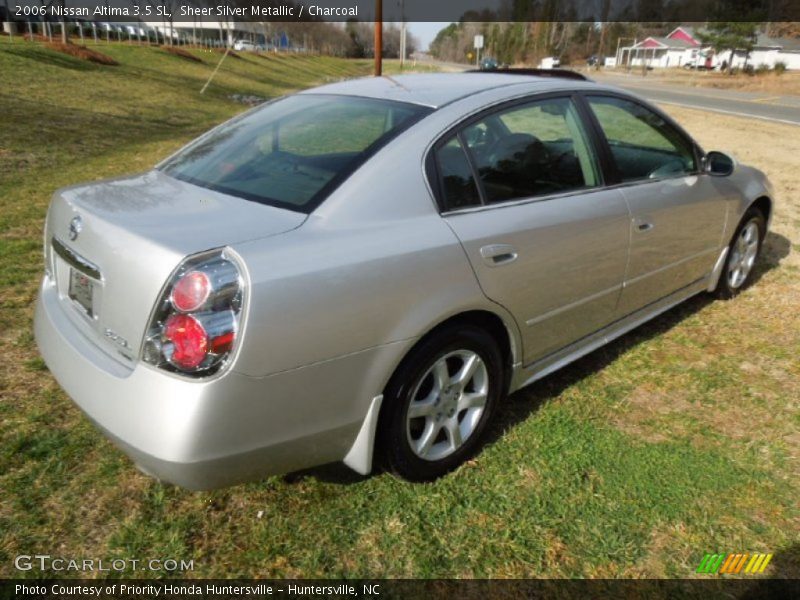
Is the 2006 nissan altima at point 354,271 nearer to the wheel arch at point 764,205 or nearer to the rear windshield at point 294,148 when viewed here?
the rear windshield at point 294,148

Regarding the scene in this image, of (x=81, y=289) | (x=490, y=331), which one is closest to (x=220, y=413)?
(x=81, y=289)

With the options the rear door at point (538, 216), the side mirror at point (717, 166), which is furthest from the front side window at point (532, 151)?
the side mirror at point (717, 166)

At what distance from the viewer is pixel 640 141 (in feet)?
12.3

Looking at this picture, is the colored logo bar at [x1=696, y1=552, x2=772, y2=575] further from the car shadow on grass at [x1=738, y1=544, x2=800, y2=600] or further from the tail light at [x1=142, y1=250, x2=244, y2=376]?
the tail light at [x1=142, y1=250, x2=244, y2=376]

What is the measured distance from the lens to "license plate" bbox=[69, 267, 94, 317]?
83.3 inches

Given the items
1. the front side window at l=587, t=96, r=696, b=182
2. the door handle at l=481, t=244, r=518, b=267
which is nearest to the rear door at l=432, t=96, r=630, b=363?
the door handle at l=481, t=244, r=518, b=267

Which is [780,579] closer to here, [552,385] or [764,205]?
[552,385]

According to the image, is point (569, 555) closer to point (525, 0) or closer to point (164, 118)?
point (164, 118)

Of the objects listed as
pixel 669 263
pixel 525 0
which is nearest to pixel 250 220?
pixel 669 263

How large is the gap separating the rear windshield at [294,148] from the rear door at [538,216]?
33cm

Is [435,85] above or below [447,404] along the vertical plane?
above

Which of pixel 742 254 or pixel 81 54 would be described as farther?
pixel 81 54

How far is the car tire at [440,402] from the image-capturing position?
2270mm

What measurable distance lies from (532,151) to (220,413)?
189 cm
